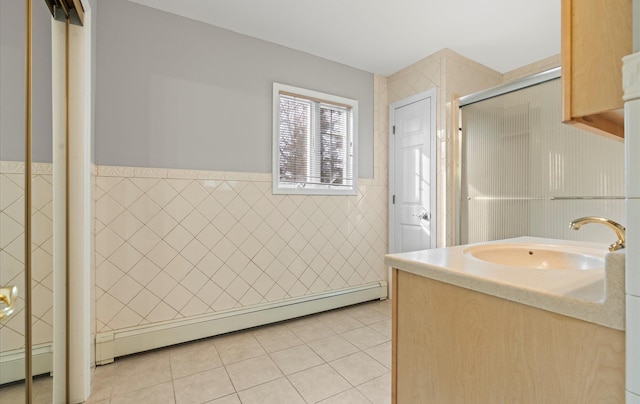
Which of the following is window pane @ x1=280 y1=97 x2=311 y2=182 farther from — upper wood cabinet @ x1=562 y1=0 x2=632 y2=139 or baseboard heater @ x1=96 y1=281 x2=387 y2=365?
upper wood cabinet @ x1=562 y1=0 x2=632 y2=139

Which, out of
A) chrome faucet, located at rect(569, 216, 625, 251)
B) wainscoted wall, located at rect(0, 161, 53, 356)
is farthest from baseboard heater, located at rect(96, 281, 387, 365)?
Result: chrome faucet, located at rect(569, 216, 625, 251)

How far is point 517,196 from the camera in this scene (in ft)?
7.24

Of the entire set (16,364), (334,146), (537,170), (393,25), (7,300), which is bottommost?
(16,364)

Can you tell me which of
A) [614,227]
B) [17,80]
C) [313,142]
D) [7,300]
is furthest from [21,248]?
[313,142]

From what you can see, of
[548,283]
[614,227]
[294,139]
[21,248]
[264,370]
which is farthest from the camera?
[294,139]

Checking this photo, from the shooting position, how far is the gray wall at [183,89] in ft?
6.37

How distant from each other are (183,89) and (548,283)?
2.42 m

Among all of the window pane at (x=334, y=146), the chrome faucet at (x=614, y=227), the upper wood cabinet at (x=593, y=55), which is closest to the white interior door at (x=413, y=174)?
the window pane at (x=334, y=146)

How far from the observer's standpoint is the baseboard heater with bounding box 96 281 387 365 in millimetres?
1897

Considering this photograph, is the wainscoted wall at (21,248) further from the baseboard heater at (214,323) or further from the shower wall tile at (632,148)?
the shower wall tile at (632,148)

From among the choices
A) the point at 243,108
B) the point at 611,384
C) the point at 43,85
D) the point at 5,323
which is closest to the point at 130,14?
the point at 243,108

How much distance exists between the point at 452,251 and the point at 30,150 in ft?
5.24

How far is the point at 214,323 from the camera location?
2221 millimetres

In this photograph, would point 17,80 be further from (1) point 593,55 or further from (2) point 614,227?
(2) point 614,227
